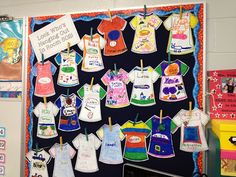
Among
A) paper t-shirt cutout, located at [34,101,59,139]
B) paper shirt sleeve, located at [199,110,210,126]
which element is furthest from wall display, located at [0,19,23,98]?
paper shirt sleeve, located at [199,110,210,126]

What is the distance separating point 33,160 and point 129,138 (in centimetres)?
66

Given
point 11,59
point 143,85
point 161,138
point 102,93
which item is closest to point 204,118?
point 161,138

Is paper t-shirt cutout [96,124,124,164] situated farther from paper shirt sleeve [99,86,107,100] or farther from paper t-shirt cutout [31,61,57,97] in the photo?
paper t-shirt cutout [31,61,57,97]

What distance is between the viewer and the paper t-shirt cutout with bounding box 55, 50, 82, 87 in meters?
1.52

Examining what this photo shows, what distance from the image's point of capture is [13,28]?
166 centimetres

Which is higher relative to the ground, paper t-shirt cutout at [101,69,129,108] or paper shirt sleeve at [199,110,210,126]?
paper t-shirt cutout at [101,69,129,108]

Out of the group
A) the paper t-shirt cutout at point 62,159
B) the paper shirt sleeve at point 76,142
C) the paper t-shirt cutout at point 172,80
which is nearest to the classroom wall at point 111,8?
the paper t-shirt cutout at point 172,80

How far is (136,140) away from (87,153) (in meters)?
0.32

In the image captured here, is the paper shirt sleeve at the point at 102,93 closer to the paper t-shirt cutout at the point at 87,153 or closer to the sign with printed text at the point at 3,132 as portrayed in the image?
the paper t-shirt cutout at the point at 87,153

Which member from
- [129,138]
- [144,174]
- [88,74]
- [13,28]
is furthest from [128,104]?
[13,28]

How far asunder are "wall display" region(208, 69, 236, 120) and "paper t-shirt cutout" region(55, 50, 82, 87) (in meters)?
0.80

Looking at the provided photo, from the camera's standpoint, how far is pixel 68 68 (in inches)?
60.3

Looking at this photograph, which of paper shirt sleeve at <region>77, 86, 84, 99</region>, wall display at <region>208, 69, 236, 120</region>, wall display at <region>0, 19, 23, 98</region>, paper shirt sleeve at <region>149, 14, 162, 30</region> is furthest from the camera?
wall display at <region>0, 19, 23, 98</region>

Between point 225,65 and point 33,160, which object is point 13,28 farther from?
point 225,65
